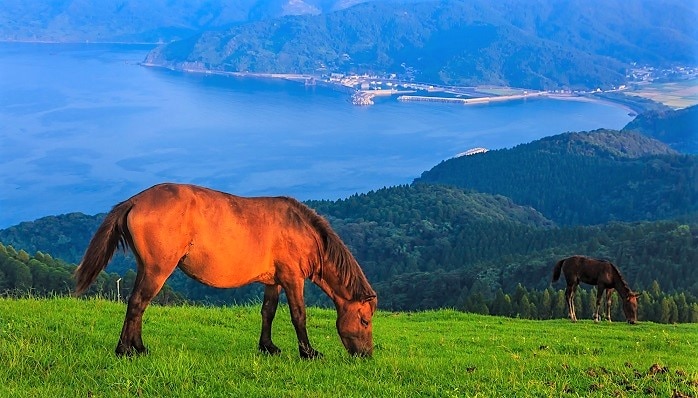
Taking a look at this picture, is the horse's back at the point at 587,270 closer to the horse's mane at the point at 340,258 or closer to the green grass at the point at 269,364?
the green grass at the point at 269,364

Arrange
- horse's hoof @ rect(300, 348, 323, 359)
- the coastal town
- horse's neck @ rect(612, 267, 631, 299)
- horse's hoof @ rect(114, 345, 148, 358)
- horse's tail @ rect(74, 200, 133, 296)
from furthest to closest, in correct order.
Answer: the coastal town
horse's neck @ rect(612, 267, 631, 299)
horse's hoof @ rect(300, 348, 323, 359)
horse's tail @ rect(74, 200, 133, 296)
horse's hoof @ rect(114, 345, 148, 358)

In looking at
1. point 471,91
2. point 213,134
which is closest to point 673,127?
point 471,91

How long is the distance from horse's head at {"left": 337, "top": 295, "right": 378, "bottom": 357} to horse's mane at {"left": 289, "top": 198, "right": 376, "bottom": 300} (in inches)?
3.8

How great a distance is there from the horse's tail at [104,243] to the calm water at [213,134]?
76766mm

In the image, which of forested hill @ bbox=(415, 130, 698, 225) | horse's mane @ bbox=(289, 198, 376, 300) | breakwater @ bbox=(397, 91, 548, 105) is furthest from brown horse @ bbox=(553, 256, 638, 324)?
breakwater @ bbox=(397, 91, 548, 105)

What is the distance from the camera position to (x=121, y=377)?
5.10 meters

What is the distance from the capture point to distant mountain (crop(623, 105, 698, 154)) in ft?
416

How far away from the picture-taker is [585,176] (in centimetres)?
10319

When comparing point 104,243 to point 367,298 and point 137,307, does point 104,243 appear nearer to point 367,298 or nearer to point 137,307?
point 137,307

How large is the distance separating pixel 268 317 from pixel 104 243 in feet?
5.88

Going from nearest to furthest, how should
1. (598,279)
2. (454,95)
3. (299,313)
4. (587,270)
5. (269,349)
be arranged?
1. (299,313)
2. (269,349)
3. (598,279)
4. (587,270)
5. (454,95)

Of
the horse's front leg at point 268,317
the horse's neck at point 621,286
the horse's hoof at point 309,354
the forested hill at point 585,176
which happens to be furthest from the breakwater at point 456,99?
the horse's hoof at point 309,354

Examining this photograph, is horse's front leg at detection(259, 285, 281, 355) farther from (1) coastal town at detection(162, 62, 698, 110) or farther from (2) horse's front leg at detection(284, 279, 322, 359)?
(1) coastal town at detection(162, 62, 698, 110)

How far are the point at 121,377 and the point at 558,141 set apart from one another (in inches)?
4441
